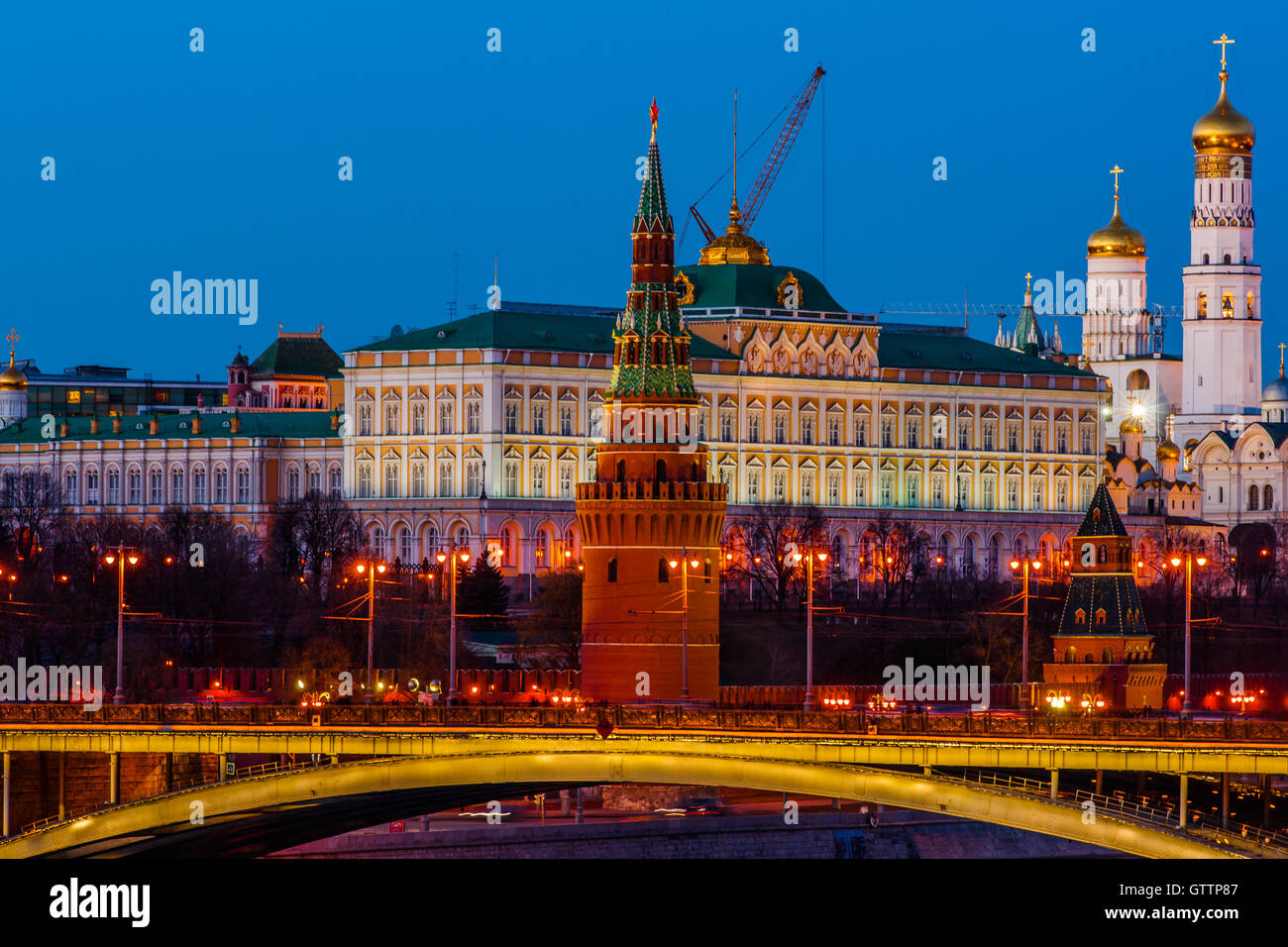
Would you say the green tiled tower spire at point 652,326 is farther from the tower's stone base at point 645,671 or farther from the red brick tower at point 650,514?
the tower's stone base at point 645,671

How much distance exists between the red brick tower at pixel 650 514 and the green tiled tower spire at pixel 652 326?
0.05 m

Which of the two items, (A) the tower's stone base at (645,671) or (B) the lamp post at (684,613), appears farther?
(A) the tower's stone base at (645,671)

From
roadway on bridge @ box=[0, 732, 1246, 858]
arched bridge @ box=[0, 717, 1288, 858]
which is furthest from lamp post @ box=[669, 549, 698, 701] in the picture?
roadway on bridge @ box=[0, 732, 1246, 858]

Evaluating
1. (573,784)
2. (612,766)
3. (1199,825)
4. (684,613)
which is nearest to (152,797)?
(573,784)

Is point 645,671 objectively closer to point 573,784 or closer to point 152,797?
point 573,784

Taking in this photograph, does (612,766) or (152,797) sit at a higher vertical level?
(612,766)

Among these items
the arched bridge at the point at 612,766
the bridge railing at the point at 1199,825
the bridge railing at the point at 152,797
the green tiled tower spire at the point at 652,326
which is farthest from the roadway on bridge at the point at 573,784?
the green tiled tower spire at the point at 652,326

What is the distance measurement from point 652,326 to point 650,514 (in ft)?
28.9

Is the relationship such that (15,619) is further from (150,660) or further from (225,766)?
(225,766)

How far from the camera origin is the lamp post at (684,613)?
160 m

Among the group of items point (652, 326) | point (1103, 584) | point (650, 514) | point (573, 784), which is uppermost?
point (652, 326)

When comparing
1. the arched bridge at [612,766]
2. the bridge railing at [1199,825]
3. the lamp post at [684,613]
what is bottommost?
the bridge railing at [1199,825]

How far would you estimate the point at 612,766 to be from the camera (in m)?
123
